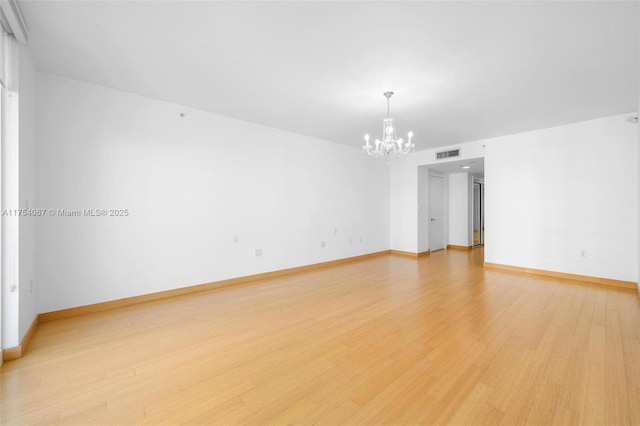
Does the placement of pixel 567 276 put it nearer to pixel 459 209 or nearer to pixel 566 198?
pixel 566 198

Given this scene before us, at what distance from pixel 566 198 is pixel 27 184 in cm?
770

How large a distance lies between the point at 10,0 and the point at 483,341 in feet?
15.6

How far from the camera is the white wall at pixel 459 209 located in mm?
7914

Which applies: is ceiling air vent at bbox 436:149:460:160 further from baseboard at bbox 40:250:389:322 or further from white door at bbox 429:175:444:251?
baseboard at bbox 40:250:389:322

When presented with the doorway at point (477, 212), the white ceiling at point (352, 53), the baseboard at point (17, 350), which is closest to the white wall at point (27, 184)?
the baseboard at point (17, 350)

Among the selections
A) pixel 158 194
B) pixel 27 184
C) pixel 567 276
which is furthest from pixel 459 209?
pixel 27 184

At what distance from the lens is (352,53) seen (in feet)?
8.20

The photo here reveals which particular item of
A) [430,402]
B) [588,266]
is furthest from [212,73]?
[588,266]

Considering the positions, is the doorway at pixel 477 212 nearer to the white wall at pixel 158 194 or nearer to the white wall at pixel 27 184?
the white wall at pixel 158 194

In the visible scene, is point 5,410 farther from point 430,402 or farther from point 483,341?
point 483,341

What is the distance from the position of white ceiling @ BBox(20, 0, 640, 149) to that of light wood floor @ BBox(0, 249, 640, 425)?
9.14ft

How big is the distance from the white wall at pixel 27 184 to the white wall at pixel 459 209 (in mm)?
9193

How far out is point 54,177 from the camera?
9.66 feet

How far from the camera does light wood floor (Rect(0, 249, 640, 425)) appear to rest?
158 cm
